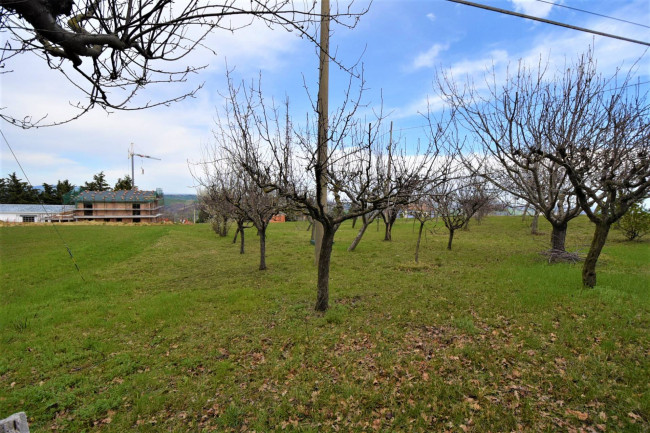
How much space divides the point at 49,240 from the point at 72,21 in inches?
818

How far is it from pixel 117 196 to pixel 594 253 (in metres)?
57.6

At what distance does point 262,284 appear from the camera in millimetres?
8234

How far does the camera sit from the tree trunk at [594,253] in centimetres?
595

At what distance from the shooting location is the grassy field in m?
3.05

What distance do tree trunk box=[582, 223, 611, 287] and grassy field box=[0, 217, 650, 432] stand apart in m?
0.27

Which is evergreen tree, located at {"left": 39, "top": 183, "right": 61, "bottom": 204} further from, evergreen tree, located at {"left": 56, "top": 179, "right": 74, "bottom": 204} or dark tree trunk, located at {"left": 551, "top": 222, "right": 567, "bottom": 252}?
dark tree trunk, located at {"left": 551, "top": 222, "right": 567, "bottom": 252}

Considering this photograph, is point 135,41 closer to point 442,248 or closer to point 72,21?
point 72,21

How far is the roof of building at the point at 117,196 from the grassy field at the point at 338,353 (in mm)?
46625

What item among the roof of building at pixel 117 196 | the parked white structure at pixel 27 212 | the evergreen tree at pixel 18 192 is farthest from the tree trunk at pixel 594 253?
the evergreen tree at pixel 18 192

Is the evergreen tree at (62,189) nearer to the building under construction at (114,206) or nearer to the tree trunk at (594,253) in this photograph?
the building under construction at (114,206)

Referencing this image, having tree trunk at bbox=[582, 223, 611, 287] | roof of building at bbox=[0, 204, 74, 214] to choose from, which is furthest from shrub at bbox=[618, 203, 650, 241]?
roof of building at bbox=[0, 204, 74, 214]

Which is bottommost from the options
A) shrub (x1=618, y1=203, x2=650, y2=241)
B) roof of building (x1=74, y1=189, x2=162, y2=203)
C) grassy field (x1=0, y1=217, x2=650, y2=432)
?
grassy field (x1=0, y1=217, x2=650, y2=432)

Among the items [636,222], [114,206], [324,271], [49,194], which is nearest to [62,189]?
[49,194]

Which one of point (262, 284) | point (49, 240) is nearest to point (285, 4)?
point (262, 284)
